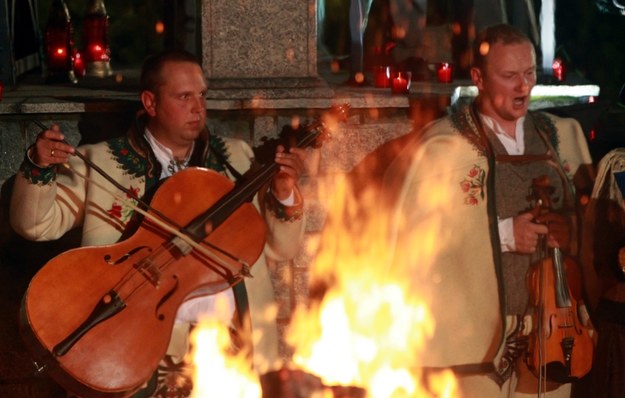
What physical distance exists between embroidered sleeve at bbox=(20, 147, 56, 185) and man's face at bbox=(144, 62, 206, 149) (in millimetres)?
616

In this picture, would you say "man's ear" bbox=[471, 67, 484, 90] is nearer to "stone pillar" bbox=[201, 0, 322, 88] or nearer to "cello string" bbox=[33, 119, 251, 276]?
"stone pillar" bbox=[201, 0, 322, 88]

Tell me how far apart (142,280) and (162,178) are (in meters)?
0.64

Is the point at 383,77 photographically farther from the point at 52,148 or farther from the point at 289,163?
the point at 52,148

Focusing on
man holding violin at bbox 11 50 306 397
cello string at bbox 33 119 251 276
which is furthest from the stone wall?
cello string at bbox 33 119 251 276

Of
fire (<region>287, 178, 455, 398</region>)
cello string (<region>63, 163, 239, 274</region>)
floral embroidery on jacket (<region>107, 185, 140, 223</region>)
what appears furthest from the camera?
fire (<region>287, 178, 455, 398</region>)

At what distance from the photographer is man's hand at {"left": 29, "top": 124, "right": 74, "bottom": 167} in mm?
5512

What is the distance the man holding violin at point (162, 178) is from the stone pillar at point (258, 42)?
2.79ft

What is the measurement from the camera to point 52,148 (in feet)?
18.1

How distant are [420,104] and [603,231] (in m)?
1.36

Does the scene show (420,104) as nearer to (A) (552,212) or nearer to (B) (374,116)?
(B) (374,116)

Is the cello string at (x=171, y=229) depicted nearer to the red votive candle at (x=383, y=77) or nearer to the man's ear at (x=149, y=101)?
the man's ear at (x=149, y=101)

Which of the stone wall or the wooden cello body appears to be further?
the stone wall

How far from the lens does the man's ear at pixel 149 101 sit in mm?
6004

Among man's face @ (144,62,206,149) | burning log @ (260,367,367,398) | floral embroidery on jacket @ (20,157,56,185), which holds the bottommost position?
burning log @ (260,367,367,398)
